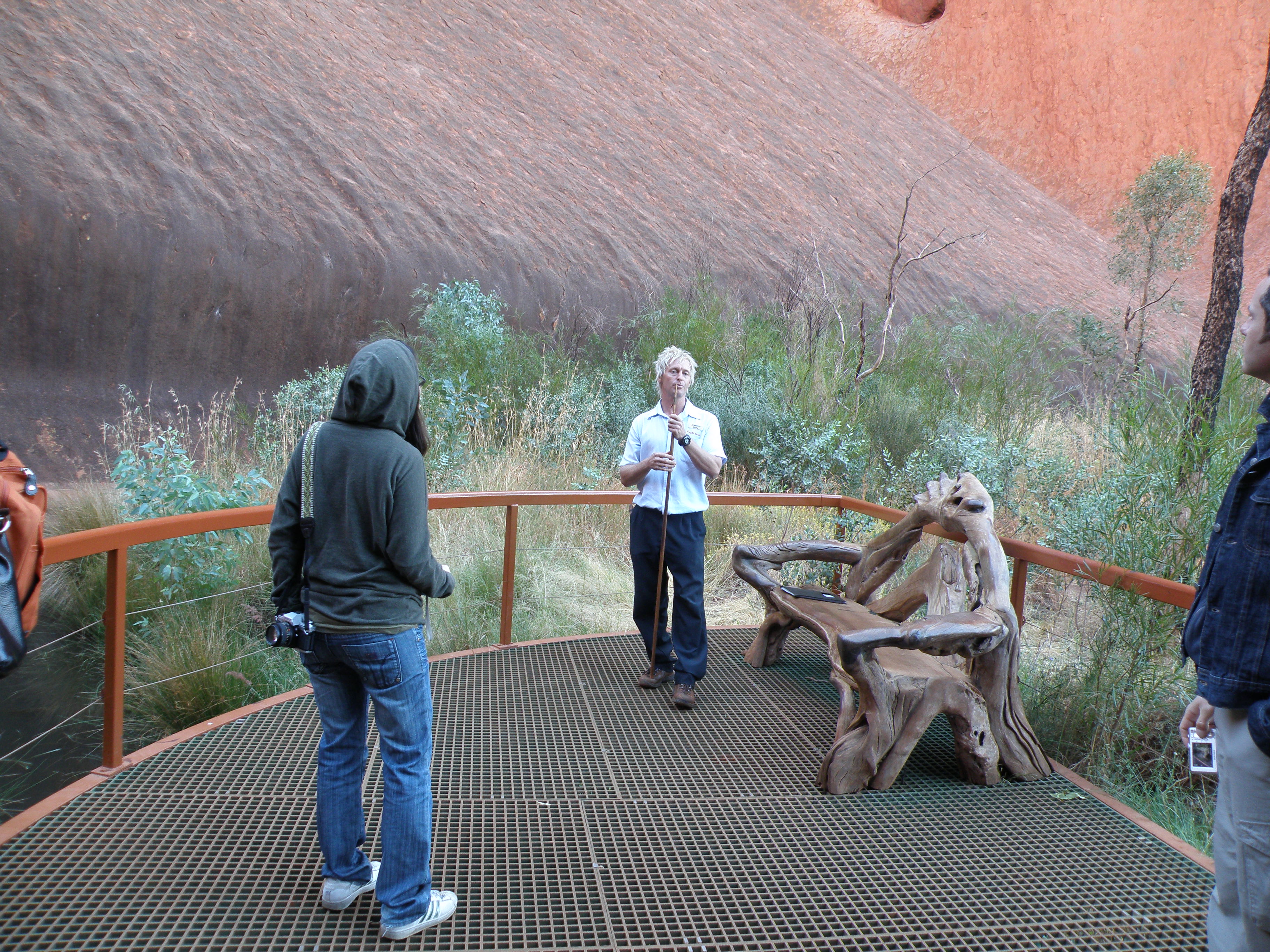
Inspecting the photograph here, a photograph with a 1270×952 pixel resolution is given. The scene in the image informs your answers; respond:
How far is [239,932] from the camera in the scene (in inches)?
90.7

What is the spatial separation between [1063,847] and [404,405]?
Result: 2425 millimetres

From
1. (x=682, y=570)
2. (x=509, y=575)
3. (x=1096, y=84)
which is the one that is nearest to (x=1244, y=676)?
(x=682, y=570)

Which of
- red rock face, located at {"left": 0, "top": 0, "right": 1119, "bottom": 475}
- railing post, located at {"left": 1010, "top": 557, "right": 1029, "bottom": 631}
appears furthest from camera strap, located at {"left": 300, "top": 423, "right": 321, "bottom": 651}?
red rock face, located at {"left": 0, "top": 0, "right": 1119, "bottom": 475}

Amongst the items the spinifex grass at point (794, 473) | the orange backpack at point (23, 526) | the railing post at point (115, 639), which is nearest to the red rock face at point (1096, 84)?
the spinifex grass at point (794, 473)

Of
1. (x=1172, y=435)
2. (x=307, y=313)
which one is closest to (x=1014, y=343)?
(x=1172, y=435)

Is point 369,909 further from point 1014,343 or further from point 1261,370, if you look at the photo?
point 1014,343

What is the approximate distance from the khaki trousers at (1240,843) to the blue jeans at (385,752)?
166cm

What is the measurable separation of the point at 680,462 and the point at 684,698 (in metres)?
1.02

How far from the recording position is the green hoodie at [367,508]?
2.16 metres

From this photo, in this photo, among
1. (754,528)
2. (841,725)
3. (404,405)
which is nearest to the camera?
(404,405)

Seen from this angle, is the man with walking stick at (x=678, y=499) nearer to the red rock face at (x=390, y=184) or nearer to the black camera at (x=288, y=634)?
the black camera at (x=288, y=634)

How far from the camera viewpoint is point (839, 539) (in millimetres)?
7152

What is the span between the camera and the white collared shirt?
4023 millimetres

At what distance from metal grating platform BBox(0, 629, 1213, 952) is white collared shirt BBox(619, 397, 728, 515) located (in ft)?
3.10
